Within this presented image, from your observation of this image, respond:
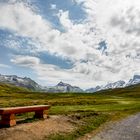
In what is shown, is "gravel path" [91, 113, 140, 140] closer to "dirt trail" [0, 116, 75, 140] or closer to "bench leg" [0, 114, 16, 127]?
"dirt trail" [0, 116, 75, 140]

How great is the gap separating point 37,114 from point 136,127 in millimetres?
10204

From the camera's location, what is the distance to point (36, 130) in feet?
86.5

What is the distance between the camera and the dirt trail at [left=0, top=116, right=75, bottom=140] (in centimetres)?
2388

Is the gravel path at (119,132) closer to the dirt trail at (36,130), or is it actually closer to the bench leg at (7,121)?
the dirt trail at (36,130)

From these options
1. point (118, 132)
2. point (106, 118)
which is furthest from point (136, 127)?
point (106, 118)

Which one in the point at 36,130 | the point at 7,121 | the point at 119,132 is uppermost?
the point at 7,121

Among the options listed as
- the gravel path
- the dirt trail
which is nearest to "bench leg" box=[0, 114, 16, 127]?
the dirt trail

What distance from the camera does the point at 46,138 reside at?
24.4 m

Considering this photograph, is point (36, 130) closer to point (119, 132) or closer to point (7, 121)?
point (7, 121)

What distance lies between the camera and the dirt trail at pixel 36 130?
940 inches

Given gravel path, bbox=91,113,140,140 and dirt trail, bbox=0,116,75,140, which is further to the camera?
gravel path, bbox=91,113,140,140

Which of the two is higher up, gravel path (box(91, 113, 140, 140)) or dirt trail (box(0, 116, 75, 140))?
dirt trail (box(0, 116, 75, 140))

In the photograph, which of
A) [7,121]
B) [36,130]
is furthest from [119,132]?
[7,121]

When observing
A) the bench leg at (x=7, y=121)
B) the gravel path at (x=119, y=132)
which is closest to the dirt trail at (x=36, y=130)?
the bench leg at (x=7, y=121)
